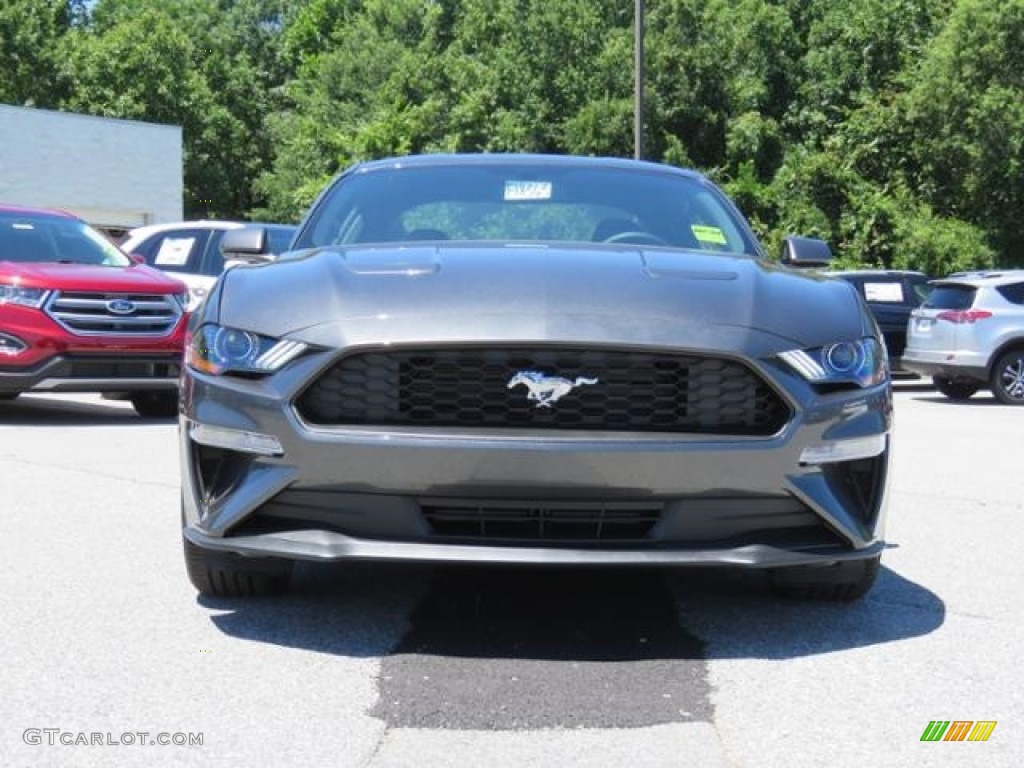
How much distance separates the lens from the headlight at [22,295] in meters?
11.0

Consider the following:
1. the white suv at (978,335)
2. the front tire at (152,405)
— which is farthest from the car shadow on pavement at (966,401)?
the front tire at (152,405)

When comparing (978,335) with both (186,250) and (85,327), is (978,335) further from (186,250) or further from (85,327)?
(85,327)

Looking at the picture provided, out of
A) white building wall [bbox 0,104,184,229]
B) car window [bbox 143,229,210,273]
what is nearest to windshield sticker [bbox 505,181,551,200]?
car window [bbox 143,229,210,273]

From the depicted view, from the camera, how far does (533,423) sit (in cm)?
396

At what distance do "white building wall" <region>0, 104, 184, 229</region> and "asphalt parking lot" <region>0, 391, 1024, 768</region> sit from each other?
30.2 m

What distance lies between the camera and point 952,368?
1711 cm

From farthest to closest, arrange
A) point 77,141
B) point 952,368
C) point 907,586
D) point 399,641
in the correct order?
point 77,141 < point 952,368 < point 907,586 < point 399,641

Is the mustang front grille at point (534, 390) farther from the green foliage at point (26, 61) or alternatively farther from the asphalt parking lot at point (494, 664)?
the green foliage at point (26, 61)

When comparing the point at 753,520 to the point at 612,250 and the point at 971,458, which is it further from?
the point at 971,458

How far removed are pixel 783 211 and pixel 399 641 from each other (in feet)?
113

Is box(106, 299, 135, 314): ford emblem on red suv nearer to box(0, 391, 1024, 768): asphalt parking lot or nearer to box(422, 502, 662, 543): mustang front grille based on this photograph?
box(0, 391, 1024, 768): asphalt parking lot

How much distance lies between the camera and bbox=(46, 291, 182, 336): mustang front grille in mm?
11070

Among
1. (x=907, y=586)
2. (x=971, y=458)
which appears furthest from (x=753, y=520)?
(x=971, y=458)

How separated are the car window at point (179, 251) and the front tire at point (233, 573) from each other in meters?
10.6
